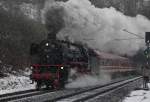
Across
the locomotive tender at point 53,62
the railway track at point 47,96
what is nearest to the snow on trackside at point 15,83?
the locomotive tender at point 53,62

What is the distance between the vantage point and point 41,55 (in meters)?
24.8

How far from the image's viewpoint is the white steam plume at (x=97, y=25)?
30.3m

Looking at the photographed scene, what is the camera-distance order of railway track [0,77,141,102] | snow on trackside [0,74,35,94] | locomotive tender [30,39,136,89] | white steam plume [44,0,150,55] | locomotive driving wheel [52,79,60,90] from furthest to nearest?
white steam plume [44,0,150,55]
snow on trackside [0,74,35,94]
locomotive tender [30,39,136,89]
locomotive driving wheel [52,79,60,90]
railway track [0,77,141,102]

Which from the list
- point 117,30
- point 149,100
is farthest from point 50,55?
point 117,30

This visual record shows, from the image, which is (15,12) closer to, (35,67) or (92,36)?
(92,36)

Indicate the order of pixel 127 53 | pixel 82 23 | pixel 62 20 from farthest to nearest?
pixel 127 53 → pixel 82 23 → pixel 62 20

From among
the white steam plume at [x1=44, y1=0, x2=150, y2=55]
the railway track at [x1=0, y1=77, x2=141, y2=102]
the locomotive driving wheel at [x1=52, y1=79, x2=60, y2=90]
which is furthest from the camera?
the white steam plume at [x1=44, y1=0, x2=150, y2=55]

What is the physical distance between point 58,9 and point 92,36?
5.64 meters

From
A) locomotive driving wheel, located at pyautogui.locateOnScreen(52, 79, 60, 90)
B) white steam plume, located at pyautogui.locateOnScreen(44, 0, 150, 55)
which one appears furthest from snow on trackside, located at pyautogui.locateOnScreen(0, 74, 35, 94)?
white steam plume, located at pyautogui.locateOnScreen(44, 0, 150, 55)

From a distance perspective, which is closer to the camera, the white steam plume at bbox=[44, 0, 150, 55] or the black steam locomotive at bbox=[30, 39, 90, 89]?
the black steam locomotive at bbox=[30, 39, 90, 89]

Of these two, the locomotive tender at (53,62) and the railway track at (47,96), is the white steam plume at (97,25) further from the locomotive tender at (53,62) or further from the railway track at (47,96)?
the railway track at (47,96)

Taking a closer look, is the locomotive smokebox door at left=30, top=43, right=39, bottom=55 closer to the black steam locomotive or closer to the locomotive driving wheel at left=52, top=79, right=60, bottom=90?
the black steam locomotive

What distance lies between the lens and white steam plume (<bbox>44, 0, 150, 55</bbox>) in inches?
1195

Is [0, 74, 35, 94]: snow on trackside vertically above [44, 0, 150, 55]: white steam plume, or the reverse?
[44, 0, 150, 55]: white steam plume
